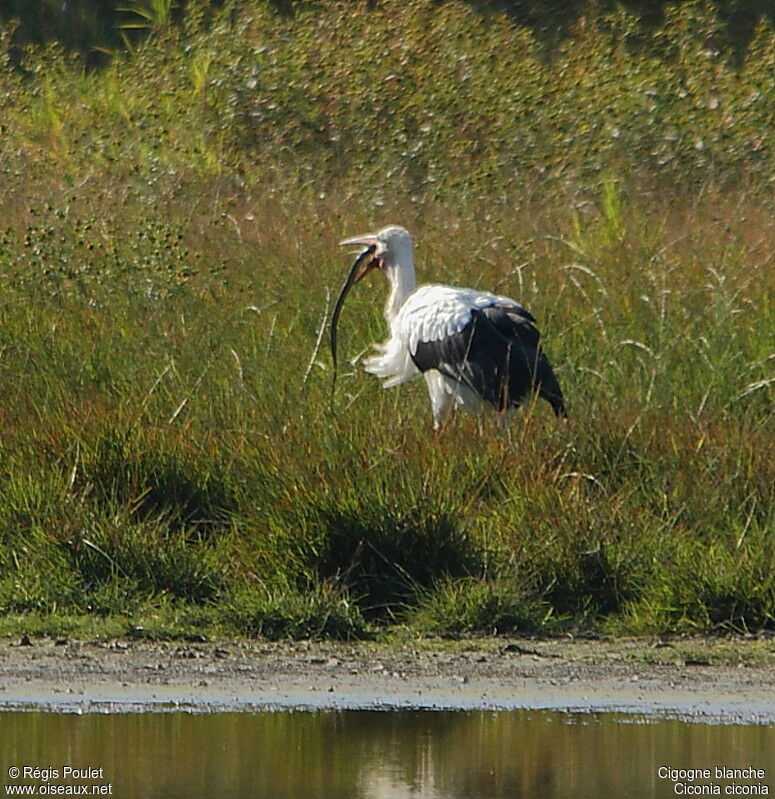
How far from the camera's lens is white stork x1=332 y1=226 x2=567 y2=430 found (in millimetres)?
7566

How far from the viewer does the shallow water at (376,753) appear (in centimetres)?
438

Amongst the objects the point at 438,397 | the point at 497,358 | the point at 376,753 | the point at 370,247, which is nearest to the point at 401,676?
the point at 376,753

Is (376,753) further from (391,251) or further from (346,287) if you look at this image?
(391,251)

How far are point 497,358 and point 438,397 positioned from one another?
36 centimetres

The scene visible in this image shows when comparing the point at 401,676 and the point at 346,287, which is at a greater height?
the point at 346,287

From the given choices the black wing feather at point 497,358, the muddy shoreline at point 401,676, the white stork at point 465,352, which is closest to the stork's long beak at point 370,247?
the white stork at point 465,352

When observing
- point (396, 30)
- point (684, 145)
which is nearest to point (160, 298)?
point (684, 145)

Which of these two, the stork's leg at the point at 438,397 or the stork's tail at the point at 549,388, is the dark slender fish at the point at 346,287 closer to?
the stork's leg at the point at 438,397

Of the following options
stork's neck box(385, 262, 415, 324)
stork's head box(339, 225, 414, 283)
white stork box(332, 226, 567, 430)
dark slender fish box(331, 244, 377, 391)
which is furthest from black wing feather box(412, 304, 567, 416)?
stork's head box(339, 225, 414, 283)

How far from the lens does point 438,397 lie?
314 inches

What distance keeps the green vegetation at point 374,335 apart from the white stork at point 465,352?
0.49ft

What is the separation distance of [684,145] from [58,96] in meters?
5.24

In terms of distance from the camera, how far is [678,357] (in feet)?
26.6

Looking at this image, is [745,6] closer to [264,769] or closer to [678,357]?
[678,357]
